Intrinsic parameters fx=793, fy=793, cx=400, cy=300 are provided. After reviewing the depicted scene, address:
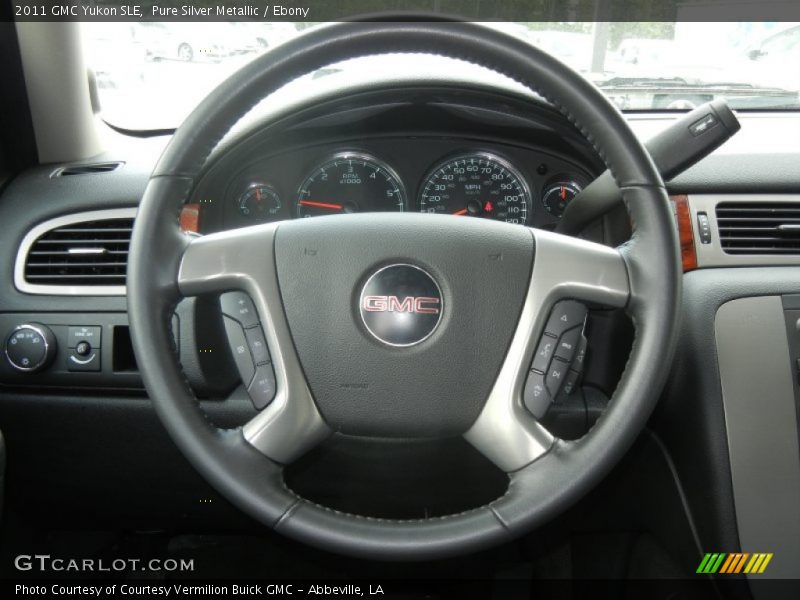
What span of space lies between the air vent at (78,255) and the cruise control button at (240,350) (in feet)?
1.38

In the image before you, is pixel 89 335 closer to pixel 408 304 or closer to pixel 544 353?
pixel 408 304

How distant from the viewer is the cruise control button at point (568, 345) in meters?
1.16

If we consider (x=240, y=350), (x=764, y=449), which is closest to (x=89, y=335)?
(x=240, y=350)

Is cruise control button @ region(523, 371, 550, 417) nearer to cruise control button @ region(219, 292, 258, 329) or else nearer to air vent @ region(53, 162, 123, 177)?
cruise control button @ region(219, 292, 258, 329)

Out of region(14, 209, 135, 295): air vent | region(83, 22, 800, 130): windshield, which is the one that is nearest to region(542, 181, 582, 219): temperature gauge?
region(83, 22, 800, 130): windshield

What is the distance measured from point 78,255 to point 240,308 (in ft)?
1.80

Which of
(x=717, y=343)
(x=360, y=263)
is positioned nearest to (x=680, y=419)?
(x=717, y=343)

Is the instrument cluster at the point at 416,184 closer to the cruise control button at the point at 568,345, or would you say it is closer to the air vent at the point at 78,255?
the air vent at the point at 78,255

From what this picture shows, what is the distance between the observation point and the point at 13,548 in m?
1.89

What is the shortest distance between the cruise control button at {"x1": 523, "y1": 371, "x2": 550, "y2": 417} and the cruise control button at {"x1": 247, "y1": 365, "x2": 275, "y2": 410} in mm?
372

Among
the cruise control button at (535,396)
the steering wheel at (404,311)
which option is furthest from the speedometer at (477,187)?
the cruise control button at (535,396)

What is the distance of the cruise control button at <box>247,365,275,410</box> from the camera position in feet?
3.84

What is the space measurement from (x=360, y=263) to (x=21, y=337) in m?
0.81

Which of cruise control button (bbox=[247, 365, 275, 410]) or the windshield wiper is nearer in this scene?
cruise control button (bbox=[247, 365, 275, 410])
